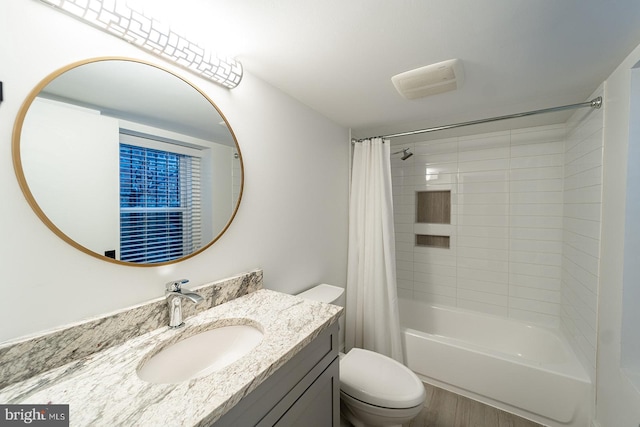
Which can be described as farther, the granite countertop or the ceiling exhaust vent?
the ceiling exhaust vent

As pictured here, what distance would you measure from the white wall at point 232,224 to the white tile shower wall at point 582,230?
1.70m

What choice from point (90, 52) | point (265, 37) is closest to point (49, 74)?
point (90, 52)

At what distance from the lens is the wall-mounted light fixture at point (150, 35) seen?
755 mm

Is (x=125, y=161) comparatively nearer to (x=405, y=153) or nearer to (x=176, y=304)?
(x=176, y=304)

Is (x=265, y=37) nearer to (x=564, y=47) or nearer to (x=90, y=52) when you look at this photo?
(x=90, y=52)

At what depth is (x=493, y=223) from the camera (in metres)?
2.40

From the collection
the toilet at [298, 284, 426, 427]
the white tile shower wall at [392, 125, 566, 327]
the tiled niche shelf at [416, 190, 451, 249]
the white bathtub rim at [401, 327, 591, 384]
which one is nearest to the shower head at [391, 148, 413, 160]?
the white tile shower wall at [392, 125, 566, 327]

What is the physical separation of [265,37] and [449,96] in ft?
4.13

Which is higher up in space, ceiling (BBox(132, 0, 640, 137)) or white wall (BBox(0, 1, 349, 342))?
ceiling (BBox(132, 0, 640, 137))

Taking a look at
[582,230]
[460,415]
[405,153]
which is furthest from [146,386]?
[405,153]

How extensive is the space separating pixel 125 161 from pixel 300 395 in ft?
3.53

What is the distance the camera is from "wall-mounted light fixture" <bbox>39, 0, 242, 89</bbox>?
0.75 m

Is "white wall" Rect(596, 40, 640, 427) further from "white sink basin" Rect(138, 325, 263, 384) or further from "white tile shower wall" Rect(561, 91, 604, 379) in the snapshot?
"white sink basin" Rect(138, 325, 263, 384)

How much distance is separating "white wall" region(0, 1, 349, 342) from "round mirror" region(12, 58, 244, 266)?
1.5 inches
